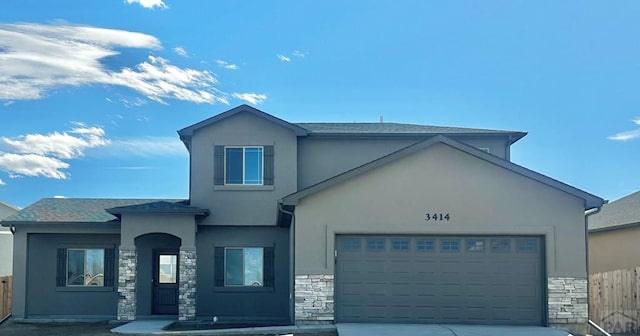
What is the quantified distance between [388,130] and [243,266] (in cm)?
613

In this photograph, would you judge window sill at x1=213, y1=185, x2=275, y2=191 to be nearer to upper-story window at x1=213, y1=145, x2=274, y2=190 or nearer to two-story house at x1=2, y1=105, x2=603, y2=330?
upper-story window at x1=213, y1=145, x2=274, y2=190

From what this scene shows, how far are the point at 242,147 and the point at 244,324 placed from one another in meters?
5.23

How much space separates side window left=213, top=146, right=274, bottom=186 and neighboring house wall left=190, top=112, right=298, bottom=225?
13cm

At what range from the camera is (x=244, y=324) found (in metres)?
19.3

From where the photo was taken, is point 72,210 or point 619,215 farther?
point 619,215

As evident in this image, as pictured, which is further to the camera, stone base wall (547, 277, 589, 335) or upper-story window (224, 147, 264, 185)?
upper-story window (224, 147, 264, 185)

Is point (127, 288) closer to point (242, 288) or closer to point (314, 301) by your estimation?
point (242, 288)

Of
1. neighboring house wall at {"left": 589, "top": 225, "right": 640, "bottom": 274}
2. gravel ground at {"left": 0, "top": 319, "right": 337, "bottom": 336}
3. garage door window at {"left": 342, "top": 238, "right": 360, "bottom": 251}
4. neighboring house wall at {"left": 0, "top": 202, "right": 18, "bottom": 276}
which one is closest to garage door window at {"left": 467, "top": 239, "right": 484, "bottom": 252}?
garage door window at {"left": 342, "top": 238, "right": 360, "bottom": 251}

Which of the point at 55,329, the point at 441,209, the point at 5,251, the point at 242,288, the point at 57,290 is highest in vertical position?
the point at 441,209

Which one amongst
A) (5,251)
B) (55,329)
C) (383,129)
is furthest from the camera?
(5,251)

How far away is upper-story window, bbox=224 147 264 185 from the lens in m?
21.1

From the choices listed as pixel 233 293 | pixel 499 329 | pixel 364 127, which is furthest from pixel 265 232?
pixel 499 329

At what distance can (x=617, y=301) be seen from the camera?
18.2 metres

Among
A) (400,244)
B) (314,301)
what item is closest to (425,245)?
(400,244)
